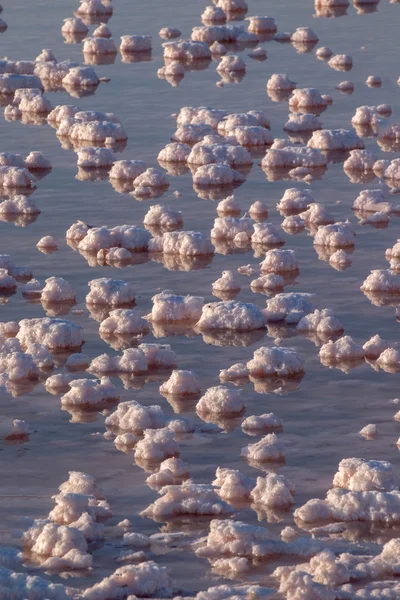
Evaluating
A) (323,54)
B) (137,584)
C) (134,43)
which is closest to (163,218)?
(137,584)

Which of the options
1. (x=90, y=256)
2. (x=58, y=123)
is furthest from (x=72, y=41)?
(x=90, y=256)

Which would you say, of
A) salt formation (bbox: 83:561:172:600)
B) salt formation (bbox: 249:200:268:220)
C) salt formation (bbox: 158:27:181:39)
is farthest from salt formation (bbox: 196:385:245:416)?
salt formation (bbox: 158:27:181:39)

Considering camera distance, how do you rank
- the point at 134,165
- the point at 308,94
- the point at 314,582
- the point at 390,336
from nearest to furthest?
the point at 314,582 → the point at 390,336 → the point at 134,165 → the point at 308,94

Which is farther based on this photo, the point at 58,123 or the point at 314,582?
the point at 58,123

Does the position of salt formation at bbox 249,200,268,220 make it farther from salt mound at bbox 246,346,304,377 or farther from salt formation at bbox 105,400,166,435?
salt formation at bbox 105,400,166,435

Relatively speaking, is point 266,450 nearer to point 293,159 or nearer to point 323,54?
point 293,159

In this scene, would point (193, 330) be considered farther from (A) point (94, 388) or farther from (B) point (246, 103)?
(B) point (246, 103)

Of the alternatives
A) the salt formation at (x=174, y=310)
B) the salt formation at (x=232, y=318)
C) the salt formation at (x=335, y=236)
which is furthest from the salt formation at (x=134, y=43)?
the salt formation at (x=232, y=318)
